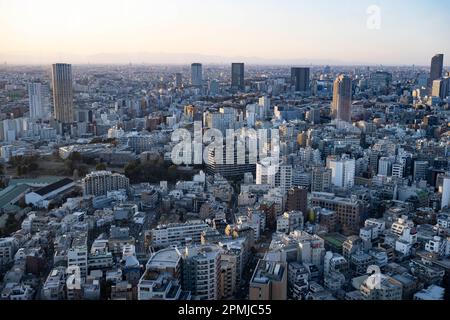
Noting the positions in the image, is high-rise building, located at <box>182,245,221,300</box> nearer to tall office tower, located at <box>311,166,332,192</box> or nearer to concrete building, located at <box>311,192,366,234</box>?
concrete building, located at <box>311,192,366,234</box>

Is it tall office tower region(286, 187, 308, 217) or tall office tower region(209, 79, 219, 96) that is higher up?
tall office tower region(209, 79, 219, 96)

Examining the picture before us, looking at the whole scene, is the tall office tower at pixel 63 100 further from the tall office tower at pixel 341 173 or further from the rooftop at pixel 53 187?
the tall office tower at pixel 341 173

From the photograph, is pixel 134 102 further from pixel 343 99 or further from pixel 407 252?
pixel 407 252

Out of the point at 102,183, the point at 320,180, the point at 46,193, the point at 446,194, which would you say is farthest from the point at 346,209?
the point at 46,193

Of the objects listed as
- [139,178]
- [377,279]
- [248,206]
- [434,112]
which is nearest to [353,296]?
[377,279]

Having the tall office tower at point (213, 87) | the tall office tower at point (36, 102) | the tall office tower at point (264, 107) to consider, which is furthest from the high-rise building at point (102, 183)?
the tall office tower at point (213, 87)

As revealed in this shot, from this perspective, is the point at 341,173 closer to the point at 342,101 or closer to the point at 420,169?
the point at 420,169

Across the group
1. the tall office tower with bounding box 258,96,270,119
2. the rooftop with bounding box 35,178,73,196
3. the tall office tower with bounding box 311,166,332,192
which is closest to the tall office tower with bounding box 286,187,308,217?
the tall office tower with bounding box 311,166,332,192
